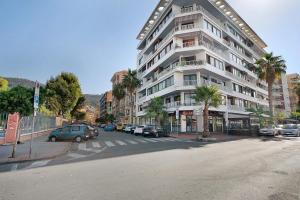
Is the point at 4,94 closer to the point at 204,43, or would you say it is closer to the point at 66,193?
the point at 66,193

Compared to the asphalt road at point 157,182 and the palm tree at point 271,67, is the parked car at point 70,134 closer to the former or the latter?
the asphalt road at point 157,182

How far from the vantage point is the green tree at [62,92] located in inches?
1615

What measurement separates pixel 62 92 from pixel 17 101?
32.2m

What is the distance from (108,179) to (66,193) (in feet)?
5.01

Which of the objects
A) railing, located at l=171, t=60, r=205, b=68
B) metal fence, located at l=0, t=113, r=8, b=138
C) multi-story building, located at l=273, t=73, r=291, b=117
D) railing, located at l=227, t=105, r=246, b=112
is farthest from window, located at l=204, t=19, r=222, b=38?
multi-story building, located at l=273, t=73, r=291, b=117

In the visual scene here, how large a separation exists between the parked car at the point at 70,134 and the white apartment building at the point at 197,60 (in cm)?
1206

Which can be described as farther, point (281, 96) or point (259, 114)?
point (281, 96)

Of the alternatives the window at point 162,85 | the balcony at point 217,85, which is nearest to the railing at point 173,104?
the window at point 162,85

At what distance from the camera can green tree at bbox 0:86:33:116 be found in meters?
10.8

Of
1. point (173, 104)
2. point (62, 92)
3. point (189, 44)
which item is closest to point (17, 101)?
point (173, 104)

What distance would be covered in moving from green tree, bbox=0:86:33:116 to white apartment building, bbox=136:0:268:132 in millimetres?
19076

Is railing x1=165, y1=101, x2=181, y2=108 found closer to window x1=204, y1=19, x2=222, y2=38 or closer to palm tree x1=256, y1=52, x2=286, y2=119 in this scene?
window x1=204, y1=19, x2=222, y2=38

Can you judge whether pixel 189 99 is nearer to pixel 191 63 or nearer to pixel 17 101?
pixel 191 63

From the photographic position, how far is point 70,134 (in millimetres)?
20859
